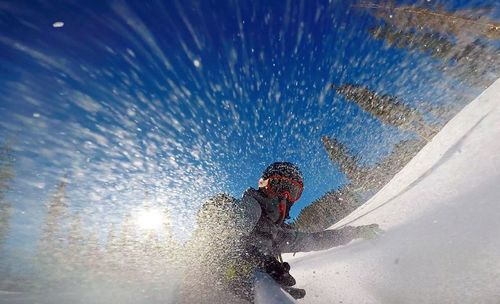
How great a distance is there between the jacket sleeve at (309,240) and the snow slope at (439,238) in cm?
15

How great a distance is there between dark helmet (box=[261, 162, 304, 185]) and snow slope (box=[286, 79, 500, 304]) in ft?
3.80

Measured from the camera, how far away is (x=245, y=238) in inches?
145

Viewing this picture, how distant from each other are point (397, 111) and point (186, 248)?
14814 mm

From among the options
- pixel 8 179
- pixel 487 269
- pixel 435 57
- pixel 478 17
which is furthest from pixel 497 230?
pixel 8 179

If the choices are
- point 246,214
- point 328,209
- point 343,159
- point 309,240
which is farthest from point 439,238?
point 328,209

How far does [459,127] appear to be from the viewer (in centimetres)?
438

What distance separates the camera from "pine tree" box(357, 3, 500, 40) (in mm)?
11516

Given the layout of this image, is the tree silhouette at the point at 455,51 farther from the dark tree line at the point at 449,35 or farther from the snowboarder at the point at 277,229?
the snowboarder at the point at 277,229

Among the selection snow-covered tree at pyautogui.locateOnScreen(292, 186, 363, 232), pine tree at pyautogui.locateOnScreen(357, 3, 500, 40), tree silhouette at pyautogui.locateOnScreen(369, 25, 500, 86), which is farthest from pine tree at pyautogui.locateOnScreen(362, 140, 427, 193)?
snow-covered tree at pyautogui.locateOnScreen(292, 186, 363, 232)

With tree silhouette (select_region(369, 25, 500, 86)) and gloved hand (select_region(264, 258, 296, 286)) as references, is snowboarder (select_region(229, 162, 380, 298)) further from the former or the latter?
tree silhouette (select_region(369, 25, 500, 86))

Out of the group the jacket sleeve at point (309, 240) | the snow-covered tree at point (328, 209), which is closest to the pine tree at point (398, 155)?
the snow-covered tree at point (328, 209)

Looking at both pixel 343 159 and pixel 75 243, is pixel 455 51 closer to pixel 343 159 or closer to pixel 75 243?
pixel 343 159

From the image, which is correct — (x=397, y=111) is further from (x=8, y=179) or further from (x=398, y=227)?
(x=8, y=179)

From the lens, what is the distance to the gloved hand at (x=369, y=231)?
12.9 ft
